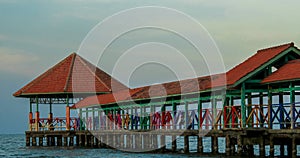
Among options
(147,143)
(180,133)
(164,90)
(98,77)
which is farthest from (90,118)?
(180,133)

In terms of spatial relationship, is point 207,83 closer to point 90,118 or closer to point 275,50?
point 275,50

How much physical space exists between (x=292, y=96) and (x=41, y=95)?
22.6 metres

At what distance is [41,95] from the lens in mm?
43469

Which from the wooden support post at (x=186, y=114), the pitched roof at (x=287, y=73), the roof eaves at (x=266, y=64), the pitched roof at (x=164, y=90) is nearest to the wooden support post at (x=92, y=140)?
the pitched roof at (x=164, y=90)

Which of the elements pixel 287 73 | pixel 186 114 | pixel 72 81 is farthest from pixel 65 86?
pixel 287 73

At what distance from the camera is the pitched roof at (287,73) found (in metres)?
23.7

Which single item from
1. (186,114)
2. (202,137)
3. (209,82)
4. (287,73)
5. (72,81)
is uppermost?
(72,81)

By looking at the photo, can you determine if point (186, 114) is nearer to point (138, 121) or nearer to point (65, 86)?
point (138, 121)

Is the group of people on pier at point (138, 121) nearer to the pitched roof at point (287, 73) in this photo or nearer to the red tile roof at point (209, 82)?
the red tile roof at point (209, 82)

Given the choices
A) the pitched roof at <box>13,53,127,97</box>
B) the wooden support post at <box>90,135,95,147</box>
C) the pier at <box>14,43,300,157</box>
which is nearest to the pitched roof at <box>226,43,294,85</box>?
the pier at <box>14,43,300,157</box>

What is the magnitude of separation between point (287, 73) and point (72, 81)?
2121 cm

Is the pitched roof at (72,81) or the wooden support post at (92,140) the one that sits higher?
the pitched roof at (72,81)

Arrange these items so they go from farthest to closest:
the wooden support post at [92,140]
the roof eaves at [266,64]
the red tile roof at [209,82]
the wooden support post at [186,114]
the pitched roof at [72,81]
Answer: the pitched roof at [72,81], the wooden support post at [92,140], the wooden support post at [186,114], the red tile roof at [209,82], the roof eaves at [266,64]

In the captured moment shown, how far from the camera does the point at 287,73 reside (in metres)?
24.4
